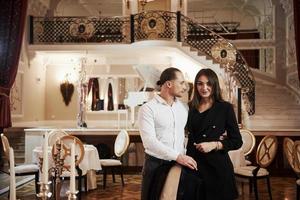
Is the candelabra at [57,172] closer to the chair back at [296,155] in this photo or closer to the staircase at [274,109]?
the chair back at [296,155]

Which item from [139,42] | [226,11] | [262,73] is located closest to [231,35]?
[226,11]

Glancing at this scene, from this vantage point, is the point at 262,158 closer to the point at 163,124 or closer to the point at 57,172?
the point at 163,124

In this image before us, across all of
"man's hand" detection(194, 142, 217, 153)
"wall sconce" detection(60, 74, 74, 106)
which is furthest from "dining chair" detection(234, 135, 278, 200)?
"wall sconce" detection(60, 74, 74, 106)

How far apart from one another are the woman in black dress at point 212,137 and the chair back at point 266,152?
3217mm

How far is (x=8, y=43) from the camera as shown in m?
7.39

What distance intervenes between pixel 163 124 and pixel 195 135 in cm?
21

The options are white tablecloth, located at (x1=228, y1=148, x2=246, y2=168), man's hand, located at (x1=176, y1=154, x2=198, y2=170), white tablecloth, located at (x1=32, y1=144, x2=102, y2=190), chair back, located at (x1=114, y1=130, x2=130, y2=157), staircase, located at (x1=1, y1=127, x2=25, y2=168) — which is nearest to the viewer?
man's hand, located at (x1=176, y1=154, x2=198, y2=170)

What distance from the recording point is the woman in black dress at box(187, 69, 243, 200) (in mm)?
2031

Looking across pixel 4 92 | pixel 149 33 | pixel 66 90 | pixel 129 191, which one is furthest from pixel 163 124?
pixel 66 90

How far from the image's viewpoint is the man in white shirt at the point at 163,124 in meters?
2.01

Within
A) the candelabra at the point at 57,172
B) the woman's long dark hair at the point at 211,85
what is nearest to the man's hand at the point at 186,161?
the woman's long dark hair at the point at 211,85

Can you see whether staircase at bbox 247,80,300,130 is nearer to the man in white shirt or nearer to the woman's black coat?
the woman's black coat

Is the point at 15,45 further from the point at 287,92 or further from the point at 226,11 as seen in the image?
the point at 226,11

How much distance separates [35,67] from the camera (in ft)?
37.8
